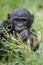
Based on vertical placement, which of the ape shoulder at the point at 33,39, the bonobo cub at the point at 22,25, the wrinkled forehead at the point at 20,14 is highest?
the wrinkled forehead at the point at 20,14

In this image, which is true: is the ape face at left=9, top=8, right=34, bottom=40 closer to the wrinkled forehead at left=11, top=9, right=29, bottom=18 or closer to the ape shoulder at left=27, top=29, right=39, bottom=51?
the wrinkled forehead at left=11, top=9, right=29, bottom=18

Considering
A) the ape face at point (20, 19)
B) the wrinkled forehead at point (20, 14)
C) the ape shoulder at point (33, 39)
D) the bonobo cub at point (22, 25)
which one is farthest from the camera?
the wrinkled forehead at point (20, 14)

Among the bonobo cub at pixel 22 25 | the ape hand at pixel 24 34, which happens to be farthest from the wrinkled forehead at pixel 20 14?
the ape hand at pixel 24 34

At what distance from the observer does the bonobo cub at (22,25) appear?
19.3ft

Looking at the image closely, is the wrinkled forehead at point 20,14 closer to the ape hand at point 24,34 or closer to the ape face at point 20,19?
the ape face at point 20,19

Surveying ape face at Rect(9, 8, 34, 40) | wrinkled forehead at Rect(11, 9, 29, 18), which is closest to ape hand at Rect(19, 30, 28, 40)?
ape face at Rect(9, 8, 34, 40)

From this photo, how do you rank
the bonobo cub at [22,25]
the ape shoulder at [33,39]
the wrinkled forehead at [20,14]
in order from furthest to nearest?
the wrinkled forehead at [20,14], the bonobo cub at [22,25], the ape shoulder at [33,39]

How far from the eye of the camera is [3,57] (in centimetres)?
593

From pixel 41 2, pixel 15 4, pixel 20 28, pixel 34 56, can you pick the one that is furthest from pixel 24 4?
pixel 34 56

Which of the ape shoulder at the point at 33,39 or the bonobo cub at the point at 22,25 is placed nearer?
the ape shoulder at the point at 33,39

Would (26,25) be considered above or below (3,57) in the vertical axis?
above

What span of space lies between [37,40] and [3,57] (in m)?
0.71

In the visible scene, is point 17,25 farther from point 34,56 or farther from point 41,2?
point 41,2

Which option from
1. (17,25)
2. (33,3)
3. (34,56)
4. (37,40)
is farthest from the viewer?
(33,3)
